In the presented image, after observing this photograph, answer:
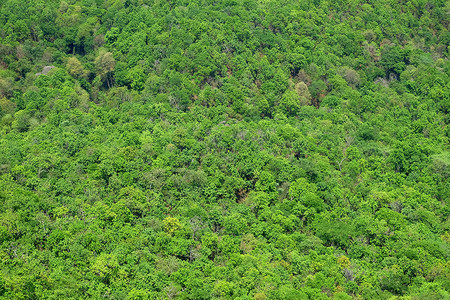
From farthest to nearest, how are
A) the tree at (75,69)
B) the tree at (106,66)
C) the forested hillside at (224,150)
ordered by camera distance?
the tree at (106,66)
the tree at (75,69)
the forested hillside at (224,150)

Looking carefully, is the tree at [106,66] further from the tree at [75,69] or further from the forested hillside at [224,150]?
the tree at [75,69]

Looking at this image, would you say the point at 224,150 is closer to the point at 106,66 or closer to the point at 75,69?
the point at 106,66

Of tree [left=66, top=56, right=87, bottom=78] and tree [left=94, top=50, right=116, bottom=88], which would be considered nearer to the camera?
tree [left=66, top=56, right=87, bottom=78]

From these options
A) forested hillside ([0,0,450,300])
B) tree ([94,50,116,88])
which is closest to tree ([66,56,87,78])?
forested hillside ([0,0,450,300])

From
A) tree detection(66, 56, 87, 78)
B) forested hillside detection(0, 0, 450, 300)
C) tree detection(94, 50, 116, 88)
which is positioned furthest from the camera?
tree detection(94, 50, 116, 88)

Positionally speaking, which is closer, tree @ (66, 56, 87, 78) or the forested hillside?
the forested hillside

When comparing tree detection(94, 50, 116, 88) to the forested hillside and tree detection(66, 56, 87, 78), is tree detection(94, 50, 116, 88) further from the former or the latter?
tree detection(66, 56, 87, 78)

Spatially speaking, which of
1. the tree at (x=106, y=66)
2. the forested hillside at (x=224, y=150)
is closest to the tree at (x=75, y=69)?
the forested hillside at (x=224, y=150)

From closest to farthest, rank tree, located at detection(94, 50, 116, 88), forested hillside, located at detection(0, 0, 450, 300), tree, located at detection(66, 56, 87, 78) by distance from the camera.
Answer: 1. forested hillside, located at detection(0, 0, 450, 300)
2. tree, located at detection(66, 56, 87, 78)
3. tree, located at detection(94, 50, 116, 88)
